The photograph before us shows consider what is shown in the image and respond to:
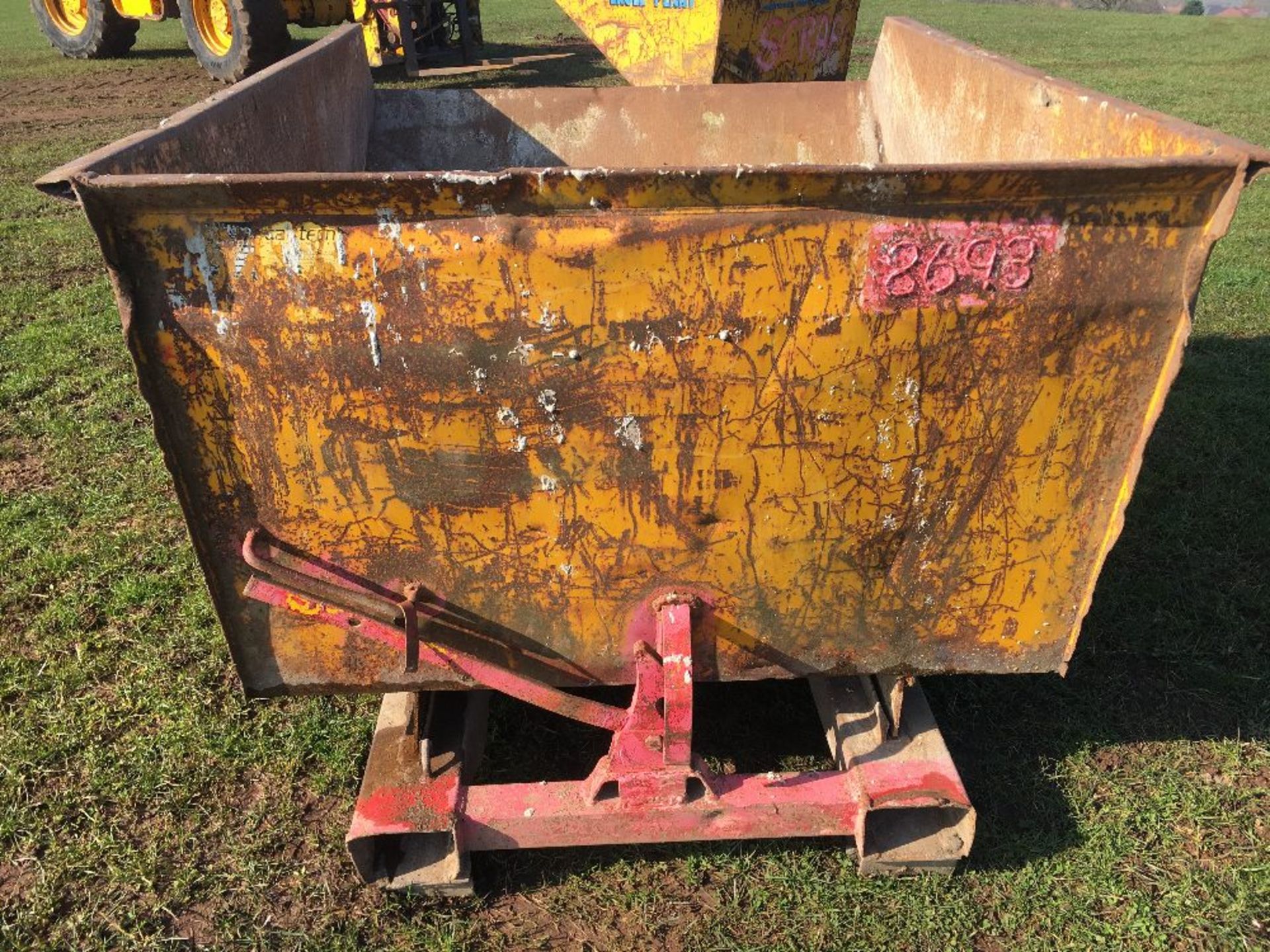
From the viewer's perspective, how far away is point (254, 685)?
1.98 meters


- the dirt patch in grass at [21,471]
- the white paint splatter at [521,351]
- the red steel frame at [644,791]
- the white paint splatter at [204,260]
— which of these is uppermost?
the white paint splatter at [204,260]

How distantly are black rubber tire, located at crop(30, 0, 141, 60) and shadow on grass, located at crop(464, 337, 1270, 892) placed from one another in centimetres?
1421

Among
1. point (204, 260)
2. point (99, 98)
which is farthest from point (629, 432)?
point (99, 98)

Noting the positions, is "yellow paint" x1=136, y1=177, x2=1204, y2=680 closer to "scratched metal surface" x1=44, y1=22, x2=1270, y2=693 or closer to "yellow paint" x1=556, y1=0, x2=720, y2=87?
"scratched metal surface" x1=44, y1=22, x2=1270, y2=693

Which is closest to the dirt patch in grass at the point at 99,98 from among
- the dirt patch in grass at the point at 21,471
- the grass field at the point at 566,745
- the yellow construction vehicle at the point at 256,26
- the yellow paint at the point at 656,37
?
the yellow construction vehicle at the point at 256,26

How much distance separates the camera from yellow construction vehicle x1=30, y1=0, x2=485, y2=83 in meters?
9.65

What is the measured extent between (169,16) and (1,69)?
3.81 metres

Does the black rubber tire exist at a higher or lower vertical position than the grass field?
higher

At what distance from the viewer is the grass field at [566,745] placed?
83.6 inches

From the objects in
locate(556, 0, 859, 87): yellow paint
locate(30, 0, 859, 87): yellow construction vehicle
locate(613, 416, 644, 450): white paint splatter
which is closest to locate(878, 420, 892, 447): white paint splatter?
locate(613, 416, 644, 450): white paint splatter

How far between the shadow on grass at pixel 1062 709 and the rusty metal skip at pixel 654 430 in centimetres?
24

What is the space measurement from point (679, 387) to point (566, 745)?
128cm

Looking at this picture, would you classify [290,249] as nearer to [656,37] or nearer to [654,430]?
[654,430]

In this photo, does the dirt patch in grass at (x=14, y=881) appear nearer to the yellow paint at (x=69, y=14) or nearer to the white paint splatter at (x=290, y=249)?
the white paint splatter at (x=290, y=249)
